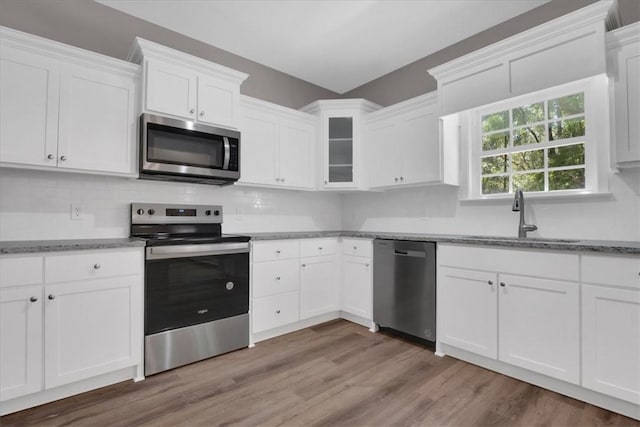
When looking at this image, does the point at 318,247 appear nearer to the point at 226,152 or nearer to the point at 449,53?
the point at 226,152

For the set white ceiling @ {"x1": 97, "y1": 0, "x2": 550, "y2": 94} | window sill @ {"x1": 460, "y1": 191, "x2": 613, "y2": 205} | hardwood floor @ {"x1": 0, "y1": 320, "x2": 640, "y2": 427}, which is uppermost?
white ceiling @ {"x1": 97, "y1": 0, "x2": 550, "y2": 94}

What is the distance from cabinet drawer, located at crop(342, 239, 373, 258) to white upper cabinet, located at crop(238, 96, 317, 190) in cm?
75

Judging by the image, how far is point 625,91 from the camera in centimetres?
204

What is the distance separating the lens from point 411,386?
2.09m

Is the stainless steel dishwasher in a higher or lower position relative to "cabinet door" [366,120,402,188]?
lower

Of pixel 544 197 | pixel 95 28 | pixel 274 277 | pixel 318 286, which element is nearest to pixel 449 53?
pixel 544 197

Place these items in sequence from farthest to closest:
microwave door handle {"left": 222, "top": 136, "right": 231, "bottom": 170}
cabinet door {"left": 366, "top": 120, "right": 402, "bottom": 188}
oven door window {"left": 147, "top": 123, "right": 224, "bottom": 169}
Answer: cabinet door {"left": 366, "top": 120, "right": 402, "bottom": 188} → microwave door handle {"left": 222, "top": 136, "right": 231, "bottom": 170} → oven door window {"left": 147, "top": 123, "right": 224, "bottom": 169}

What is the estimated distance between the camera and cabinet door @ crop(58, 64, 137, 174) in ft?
7.13

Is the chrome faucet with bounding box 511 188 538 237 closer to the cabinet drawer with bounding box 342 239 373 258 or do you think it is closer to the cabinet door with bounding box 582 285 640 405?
the cabinet door with bounding box 582 285 640 405

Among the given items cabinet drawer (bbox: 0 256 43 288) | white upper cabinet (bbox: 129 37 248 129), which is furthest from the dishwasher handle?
cabinet drawer (bbox: 0 256 43 288)

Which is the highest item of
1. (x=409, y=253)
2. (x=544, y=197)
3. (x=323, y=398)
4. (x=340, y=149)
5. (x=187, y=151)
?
(x=340, y=149)

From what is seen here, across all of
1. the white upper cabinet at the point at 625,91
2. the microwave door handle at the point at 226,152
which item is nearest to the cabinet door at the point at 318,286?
the microwave door handle at the point at 226,152

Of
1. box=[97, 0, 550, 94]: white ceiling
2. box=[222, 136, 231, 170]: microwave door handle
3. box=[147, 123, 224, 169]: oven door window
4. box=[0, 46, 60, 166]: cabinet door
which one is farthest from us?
box=[222, 136, 231, 170]: microwave door handle

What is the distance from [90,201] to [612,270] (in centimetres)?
348
